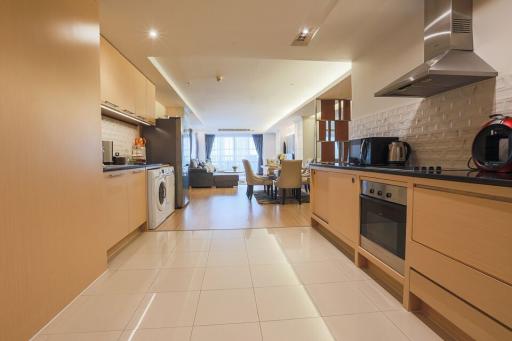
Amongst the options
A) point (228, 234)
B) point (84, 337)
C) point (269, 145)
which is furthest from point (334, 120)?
point (269, 145)

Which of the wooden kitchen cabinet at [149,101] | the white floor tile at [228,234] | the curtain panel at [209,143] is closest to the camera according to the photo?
the white floor tile at [228,234]

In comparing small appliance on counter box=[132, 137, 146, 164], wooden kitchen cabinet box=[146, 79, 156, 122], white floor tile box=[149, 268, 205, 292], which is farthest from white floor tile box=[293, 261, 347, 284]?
wooden kitchen cabinet box=[146, 79, 156, 122]

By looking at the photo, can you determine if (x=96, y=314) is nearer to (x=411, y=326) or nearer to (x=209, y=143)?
(x=411, y=326)

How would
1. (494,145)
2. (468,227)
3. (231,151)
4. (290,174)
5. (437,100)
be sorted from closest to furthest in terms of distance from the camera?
(468,227), (494,145), (437,100), (290,174), (231,151)

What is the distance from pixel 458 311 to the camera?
1.17m

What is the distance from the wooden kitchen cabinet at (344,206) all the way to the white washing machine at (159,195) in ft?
7.48

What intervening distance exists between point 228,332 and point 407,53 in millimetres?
2684

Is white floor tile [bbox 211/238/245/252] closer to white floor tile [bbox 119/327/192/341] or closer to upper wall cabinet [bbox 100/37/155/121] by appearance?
white floor tile [bbox 119/327/192/341]

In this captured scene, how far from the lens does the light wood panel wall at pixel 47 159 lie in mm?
1176

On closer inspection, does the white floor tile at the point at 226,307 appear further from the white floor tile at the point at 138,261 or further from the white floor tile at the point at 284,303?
the white floor tile at the point at 138,261

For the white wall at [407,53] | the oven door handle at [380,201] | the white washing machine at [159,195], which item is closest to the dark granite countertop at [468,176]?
the oven door handle at [380,201]

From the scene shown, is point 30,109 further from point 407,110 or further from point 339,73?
point 339,73

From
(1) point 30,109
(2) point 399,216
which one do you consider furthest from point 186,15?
(2) point 399,216

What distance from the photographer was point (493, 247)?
3.31 feet
